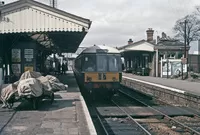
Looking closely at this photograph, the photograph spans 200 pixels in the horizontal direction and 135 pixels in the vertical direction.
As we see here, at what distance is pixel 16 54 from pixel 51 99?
7605 mm

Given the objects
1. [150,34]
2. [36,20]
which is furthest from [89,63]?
[150,34]

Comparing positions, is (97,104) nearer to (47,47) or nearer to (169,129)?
(169,129)

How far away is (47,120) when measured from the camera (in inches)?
430

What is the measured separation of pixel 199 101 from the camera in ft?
59.2

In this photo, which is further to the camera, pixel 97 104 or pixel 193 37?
pixel 193 37

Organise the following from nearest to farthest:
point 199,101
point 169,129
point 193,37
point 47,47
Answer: point 169,129 → point 199,101 → point 47,47 → point 193,37

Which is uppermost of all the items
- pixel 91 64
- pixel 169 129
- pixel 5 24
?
pixel 5 24

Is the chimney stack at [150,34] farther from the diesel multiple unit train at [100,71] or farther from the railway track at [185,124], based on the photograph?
the railway track at [185,124]

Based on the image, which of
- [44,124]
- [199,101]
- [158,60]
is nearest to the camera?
[44,124]

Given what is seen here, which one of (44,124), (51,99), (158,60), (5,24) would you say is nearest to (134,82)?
(158,60)

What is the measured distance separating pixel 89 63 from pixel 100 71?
0.73 meters

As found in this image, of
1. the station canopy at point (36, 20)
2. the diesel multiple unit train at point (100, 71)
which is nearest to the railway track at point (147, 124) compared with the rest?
the diesel multiple unit train at point (100, 71)

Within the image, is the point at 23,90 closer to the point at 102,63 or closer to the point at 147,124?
the point at 147,124

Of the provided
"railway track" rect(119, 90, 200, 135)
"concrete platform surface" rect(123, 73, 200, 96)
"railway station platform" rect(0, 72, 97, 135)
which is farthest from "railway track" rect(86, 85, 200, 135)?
"concrete platform surface" rect(123, 73, 200, 96)
